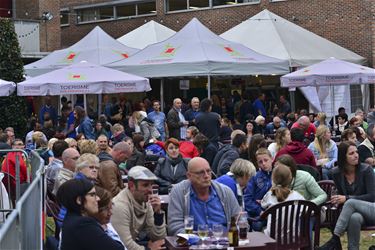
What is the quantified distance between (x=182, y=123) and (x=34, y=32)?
15.9 metres

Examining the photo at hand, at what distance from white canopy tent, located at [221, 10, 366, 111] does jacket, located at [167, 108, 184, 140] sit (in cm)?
755

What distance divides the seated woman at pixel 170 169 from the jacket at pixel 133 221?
3.34 metres

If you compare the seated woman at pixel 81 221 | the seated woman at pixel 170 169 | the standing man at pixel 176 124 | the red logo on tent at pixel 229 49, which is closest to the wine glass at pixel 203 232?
the seated woman at pixel 81 221

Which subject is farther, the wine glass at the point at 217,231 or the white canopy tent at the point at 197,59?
the white canopy tent at the point at 197,59

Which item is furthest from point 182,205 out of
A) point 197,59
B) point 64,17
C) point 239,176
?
point 64,17

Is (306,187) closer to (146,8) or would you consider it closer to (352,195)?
(352,195)

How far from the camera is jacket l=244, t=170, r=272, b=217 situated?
923 cm

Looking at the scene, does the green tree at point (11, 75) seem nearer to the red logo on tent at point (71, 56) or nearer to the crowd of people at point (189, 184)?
the red logo on tent at point (71, 56)

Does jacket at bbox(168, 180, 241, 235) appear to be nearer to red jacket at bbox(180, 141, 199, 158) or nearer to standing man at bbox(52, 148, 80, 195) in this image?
standing man at bbox(52, 148, 80, 195)

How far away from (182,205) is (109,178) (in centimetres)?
110

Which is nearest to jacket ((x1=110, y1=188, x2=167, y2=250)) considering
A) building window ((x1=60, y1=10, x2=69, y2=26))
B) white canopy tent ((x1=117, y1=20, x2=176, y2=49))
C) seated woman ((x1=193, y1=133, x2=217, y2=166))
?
seated woman ((x1=193, y1=133, x2=217, y2=166))

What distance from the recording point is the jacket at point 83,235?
6.07m

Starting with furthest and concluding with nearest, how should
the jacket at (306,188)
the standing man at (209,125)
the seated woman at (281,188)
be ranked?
the standing man at (209,125)
the jacket at (306,188)
the seated woman at (281,188)

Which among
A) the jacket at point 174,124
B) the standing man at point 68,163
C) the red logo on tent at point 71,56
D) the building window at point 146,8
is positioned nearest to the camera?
the standing man at point 68,163
